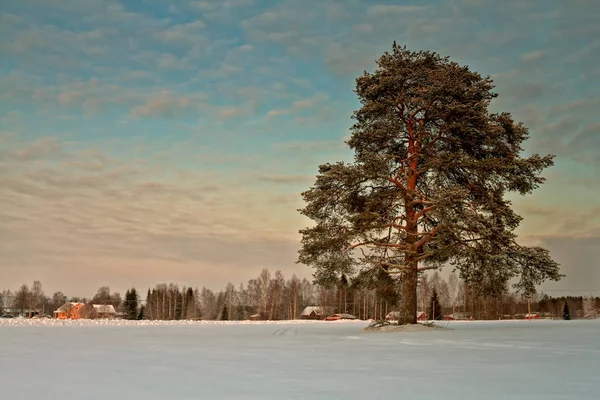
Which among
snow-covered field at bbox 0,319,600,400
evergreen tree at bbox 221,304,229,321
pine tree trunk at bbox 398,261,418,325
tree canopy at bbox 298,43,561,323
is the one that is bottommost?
evergreen tree at bbox 221,304,229,321

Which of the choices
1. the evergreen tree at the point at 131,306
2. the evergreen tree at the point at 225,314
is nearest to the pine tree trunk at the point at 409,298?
the evergreen tree at the point at 225,314

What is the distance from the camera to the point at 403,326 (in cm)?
2255

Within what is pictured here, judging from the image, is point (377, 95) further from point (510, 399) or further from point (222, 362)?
point (510, 399)

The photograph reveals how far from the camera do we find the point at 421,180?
25484mm

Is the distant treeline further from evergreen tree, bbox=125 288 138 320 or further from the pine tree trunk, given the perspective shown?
the pine tree trunk

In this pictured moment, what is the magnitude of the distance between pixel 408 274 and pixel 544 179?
24.8 ft

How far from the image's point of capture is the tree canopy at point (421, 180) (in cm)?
2273

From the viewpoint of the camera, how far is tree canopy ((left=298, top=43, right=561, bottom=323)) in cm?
2273

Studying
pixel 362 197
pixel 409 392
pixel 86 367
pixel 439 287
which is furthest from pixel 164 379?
pixel 439 287

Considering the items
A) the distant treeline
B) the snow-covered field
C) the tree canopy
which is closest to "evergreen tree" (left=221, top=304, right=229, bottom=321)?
the distant treeline

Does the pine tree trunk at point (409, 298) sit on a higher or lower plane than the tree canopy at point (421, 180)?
lower

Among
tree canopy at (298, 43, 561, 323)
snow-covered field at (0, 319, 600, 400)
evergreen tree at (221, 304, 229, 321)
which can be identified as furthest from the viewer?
evergreen tree at (221, 304, 229, 321)

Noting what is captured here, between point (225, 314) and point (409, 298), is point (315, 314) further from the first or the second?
point (409, 298)

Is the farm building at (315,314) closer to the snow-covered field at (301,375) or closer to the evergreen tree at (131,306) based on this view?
the evergreen tree at (131,306)
